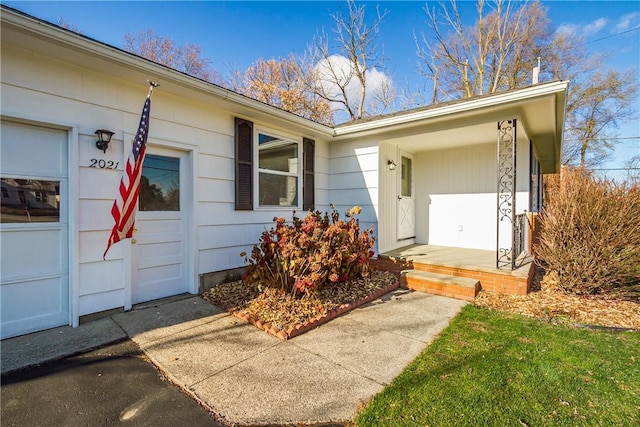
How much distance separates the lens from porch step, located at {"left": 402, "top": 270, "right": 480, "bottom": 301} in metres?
4.24

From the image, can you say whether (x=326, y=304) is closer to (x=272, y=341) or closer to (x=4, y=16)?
(x=272, y=341)

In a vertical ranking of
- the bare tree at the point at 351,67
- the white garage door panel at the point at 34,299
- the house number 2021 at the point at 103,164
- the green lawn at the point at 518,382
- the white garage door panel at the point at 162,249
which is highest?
the bare tree at the point at 351,67

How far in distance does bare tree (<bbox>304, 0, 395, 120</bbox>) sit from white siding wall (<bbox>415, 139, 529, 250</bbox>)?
365 inches

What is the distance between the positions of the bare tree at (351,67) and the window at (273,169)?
409 inches

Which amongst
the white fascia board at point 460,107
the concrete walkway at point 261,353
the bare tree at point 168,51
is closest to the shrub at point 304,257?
the concrete walkway at point 261,353

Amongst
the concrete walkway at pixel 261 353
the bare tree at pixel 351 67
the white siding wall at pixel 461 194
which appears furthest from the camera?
the bare tree at pixel 351 67

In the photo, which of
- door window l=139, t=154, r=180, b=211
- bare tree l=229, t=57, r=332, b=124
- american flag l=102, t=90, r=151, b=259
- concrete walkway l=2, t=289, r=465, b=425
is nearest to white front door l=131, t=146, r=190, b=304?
door window l=139, t=154, r=180, b=211

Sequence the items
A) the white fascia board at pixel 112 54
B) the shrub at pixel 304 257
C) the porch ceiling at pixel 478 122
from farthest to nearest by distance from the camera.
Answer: the porch ceiling at pixel 478 122 < the shrub at pixel 304 257 < the white fascia board at pixel 112 54

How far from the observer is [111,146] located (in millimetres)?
3389

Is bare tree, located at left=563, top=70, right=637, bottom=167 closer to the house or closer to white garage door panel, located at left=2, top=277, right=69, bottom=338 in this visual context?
the house

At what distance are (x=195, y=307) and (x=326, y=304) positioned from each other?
1652 millimetres

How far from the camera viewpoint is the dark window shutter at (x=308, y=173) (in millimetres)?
5672

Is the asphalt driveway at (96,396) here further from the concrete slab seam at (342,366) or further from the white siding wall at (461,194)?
the white siding wall at (461,194)

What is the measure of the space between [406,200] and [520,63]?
11.9 m
